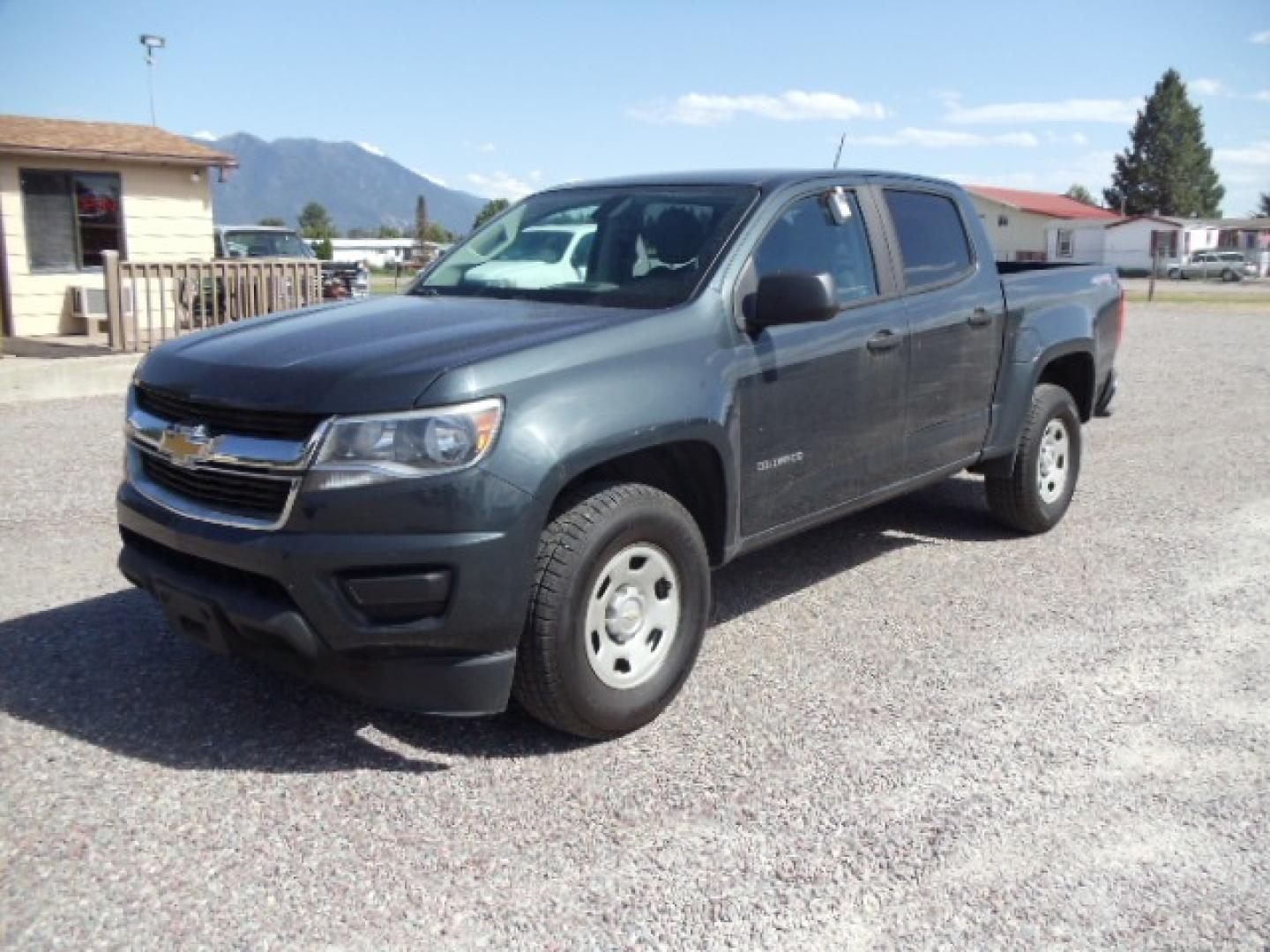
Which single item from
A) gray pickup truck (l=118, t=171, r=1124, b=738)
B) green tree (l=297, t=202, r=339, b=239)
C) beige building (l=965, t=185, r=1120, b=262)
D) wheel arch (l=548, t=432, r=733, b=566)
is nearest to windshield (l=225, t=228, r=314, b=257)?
gray pickup truck (l=118, t=171, r=1124, b=738)

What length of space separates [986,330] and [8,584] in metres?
4.83

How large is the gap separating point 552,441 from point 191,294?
1130 centimetres

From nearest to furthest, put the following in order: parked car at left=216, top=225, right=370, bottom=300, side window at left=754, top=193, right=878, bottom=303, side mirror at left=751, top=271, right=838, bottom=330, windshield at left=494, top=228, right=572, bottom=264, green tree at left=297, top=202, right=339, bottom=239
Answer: side mirror at left=751, top=271, right=838, bottom=330, side window at left=754, top=193, right=878, bottom=303, windshield at left=494, top=228, right=572, bottom=264, parked car at left=216, top=225, right=370, bottom=300, green tree at left=297, top=202, right=339, bottom=239

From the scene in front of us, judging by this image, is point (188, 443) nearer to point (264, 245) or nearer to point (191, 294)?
point (191, 294)

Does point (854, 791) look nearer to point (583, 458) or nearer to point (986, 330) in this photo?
point (583, 458)

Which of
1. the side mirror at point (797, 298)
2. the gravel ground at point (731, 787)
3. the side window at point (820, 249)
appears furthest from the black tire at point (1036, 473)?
the side mirror at point (797, 298)

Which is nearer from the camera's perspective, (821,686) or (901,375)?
(821,686)

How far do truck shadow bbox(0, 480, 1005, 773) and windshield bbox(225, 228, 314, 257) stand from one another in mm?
16188

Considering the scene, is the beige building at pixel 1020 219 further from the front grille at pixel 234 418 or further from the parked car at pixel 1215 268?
the front grille at pixel 234 418

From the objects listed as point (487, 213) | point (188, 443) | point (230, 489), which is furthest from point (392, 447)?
point (487, 213)

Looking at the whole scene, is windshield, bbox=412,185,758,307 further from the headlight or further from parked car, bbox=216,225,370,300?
parked car, bbox=216,225,370,300

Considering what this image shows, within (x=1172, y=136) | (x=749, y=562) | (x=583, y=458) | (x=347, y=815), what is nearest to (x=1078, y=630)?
(x=749, y=562)

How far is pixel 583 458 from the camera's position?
11.6ft

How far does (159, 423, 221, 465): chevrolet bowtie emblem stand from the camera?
3.54 metres
